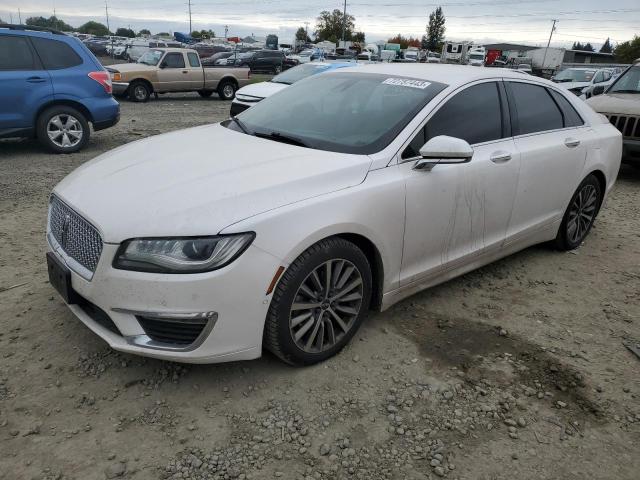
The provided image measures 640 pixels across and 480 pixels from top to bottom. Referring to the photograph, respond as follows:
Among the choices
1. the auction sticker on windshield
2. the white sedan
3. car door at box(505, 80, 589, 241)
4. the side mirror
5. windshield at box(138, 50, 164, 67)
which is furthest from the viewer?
windshield at box(138, 50, 164, 67)

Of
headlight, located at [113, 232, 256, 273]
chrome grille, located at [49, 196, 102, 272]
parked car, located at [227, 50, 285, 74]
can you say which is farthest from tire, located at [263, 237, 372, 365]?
parked car, located at [227, 50, 285, 74]

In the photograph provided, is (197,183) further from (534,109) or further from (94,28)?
(94,28)

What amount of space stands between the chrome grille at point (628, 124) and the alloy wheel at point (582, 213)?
3.48 meters

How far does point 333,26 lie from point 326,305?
4010 inches

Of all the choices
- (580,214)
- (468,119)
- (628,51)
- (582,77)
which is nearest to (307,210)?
(468,119)

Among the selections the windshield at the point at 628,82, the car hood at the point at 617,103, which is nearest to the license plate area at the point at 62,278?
the car hood at the point at 617,103

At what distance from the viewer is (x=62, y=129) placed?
8023 mm

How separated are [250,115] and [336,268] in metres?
1.69

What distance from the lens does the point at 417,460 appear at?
2.44m

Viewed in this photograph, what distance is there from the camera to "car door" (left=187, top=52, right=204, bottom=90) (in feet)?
55.2

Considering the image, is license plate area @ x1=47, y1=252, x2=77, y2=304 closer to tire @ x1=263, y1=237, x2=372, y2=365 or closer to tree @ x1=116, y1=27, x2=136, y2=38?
tire @ x1=263, y1=237, x2=372, y2=365

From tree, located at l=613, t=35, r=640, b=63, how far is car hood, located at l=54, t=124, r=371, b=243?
77264 mm

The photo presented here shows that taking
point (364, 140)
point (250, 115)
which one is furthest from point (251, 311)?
point (250, 115)

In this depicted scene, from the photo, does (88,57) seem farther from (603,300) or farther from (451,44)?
(451,44)
